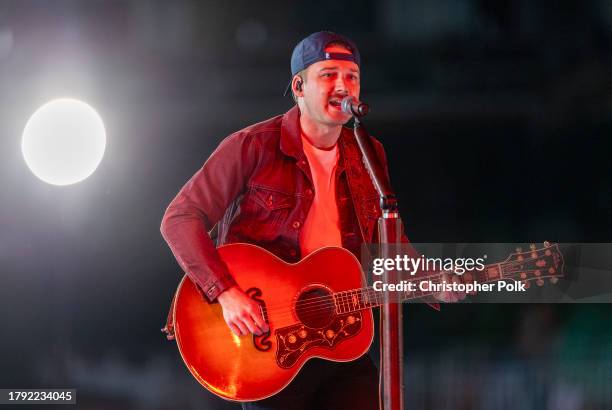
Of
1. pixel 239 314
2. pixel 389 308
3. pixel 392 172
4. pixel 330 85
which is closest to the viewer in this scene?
pixel 389 308

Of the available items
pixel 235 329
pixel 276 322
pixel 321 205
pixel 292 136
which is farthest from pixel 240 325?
pixel 292 136

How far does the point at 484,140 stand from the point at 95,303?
1.87 metres

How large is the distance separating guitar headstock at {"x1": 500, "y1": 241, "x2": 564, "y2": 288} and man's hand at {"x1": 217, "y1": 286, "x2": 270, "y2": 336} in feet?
3.20

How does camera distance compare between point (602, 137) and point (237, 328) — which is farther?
point (602, 137)

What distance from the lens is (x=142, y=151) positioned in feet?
12.2

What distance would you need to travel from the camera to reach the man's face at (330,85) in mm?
3023

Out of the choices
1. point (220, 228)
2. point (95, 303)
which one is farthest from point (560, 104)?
point (95, 303)

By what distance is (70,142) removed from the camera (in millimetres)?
3713

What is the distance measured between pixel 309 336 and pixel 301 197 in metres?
0.52

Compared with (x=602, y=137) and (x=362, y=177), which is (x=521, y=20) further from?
(x=362, y=177)

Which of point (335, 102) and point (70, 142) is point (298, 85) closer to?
point (335, 102)

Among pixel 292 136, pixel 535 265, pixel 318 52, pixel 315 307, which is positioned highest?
pixel 318 52

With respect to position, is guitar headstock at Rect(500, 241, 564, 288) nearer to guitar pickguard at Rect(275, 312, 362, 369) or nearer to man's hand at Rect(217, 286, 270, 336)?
guitar pickguard at Rect(275, 312, 362, 369)

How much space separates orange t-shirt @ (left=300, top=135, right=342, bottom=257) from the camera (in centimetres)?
308
